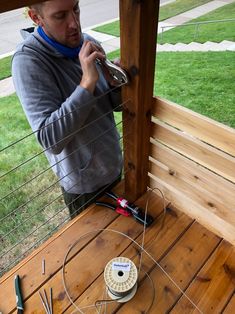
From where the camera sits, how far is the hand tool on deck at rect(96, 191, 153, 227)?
1002 millimetres

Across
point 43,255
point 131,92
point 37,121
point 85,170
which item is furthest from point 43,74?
point 43,255

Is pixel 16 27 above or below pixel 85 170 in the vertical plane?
below

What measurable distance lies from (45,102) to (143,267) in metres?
0.56

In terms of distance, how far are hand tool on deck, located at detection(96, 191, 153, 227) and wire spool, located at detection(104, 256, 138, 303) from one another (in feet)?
0.59

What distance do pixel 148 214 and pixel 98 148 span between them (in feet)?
→ 0.94

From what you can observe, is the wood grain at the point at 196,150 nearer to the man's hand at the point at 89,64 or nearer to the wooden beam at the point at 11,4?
the man's hand at the point at 89,64

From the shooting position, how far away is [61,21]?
858mm

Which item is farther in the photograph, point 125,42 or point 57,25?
point 57,25

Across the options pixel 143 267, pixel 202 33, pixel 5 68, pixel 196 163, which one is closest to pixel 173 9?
pixel 202 33

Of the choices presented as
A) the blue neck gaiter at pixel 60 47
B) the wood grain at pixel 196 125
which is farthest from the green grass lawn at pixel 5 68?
the wood grain at pixel 196 125

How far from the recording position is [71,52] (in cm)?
93

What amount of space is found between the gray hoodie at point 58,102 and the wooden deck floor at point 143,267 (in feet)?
0.77

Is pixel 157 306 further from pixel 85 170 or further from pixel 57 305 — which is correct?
pixel 85 170

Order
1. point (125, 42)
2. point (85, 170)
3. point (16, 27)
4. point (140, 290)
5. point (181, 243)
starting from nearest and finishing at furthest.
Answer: point (125, 42)
point (140, 290)
point (181, 243)
point (85, 170)
point (16, 27)
